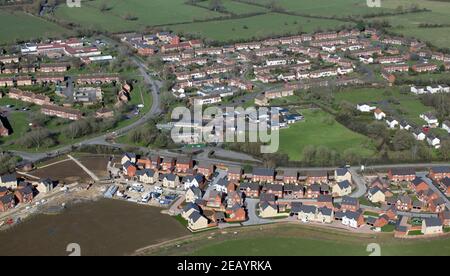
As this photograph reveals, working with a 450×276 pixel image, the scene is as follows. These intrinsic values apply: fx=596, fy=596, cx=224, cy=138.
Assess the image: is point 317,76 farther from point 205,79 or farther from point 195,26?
point 195,26

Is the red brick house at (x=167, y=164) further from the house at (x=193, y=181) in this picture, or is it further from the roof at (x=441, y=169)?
the roof at (x=441, y=169)

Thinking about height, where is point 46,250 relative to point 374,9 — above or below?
below

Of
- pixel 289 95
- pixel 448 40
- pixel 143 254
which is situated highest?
pixel 448 40

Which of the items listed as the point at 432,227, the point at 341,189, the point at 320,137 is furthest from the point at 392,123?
the point at 432,227

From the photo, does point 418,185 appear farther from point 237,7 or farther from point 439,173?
point 237,7
